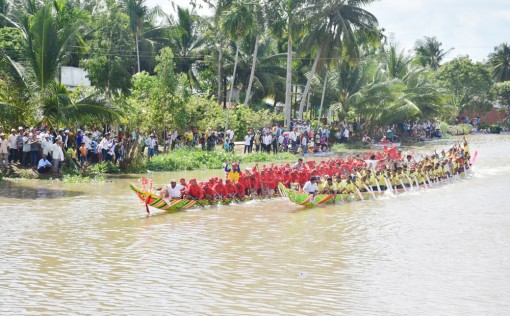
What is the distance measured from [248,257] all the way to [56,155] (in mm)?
10716

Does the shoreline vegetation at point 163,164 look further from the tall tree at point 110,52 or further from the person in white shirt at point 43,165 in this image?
the tall tree at point 110,52

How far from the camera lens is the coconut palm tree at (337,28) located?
38.9 metres

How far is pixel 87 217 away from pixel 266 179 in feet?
18.7

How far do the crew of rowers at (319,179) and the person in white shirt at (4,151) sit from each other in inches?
233

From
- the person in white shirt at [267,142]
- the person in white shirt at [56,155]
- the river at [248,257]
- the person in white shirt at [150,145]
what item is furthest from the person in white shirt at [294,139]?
the person in white shirt at [56,155]

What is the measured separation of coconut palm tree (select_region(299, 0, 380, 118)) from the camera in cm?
3894

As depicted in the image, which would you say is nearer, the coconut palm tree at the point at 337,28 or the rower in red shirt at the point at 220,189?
the rower in red shirt at the point at 220,189

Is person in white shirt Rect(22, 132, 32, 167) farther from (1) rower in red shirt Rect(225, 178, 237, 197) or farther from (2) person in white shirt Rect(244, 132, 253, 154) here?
(2) person in white shirt Rect(244, 132, 253, 154)

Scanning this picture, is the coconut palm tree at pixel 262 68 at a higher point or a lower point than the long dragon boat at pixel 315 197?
higher

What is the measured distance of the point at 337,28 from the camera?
129ft

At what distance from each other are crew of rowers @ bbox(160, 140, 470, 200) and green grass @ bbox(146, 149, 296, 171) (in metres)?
4.94

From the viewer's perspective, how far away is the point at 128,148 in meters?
25.8

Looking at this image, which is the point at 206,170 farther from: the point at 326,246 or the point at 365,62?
the point at 365,62

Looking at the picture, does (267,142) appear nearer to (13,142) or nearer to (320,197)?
(320,197)
